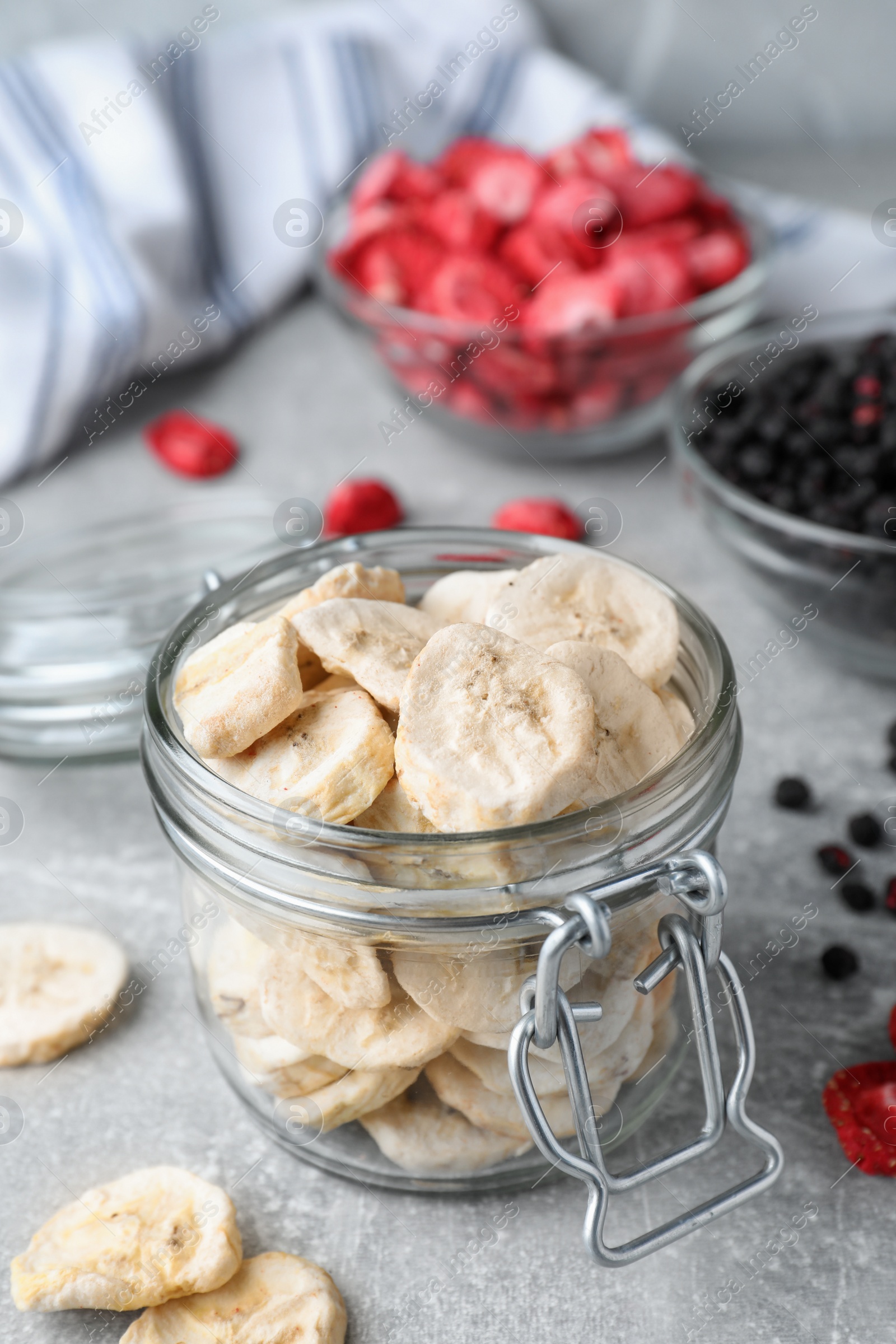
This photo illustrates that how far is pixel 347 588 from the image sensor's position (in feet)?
2.15

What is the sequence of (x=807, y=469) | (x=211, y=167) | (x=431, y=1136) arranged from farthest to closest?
1. (x=211, y=167)
2. (x=807, y=469)
3. (x=431, y=1136)

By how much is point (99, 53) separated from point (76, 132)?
4.7 inches

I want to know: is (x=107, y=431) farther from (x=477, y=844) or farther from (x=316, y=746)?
(x=477, y=844)

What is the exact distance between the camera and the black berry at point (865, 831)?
2.93 ft

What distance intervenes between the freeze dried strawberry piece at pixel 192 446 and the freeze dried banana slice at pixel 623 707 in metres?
0.86

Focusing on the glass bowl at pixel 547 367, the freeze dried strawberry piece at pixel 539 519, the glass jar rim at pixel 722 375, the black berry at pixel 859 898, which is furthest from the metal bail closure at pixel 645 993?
the glass bowl at pixel 547 367

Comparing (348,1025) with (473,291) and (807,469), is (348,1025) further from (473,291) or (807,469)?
(473,291)

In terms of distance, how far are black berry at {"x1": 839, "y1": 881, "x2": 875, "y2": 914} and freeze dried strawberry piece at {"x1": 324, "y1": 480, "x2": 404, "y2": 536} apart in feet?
2.02

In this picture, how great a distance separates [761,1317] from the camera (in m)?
0.61

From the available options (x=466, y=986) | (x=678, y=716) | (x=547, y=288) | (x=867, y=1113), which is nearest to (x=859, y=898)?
(x=867, y=1113)

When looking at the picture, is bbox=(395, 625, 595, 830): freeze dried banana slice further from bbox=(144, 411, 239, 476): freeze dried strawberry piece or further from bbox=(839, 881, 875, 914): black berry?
bbox=(144, 411, 239, 476): freeze dried strawberry piece

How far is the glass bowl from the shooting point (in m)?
1.26

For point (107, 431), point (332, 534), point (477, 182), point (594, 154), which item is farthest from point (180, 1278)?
point (594, 154)

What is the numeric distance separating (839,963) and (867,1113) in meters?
0.12
